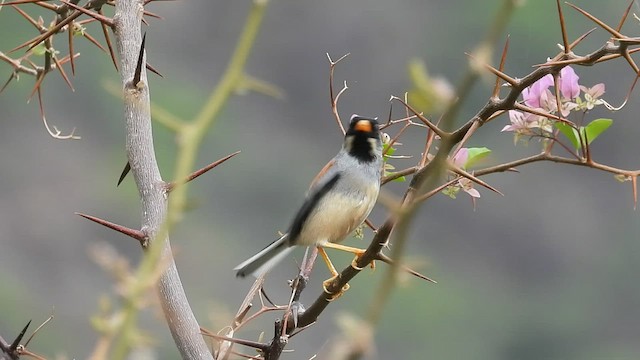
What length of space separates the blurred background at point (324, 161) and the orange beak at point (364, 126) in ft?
22.2

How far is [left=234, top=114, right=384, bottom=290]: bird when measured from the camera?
134 centimetres

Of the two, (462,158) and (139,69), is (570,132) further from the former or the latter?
(139,69)

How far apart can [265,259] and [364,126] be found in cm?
25

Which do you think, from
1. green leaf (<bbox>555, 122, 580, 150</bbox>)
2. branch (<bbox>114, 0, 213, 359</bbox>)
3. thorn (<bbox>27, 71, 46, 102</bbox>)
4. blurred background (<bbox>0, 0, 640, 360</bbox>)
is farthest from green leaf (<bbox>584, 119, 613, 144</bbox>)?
blurred background (<bbox>0, 0, 640, 360</bbox>)

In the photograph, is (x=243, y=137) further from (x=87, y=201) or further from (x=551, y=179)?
(x=551, y=179)

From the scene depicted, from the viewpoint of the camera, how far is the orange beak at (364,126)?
4.74ft

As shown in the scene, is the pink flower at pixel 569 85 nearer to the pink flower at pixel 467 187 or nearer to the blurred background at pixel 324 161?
the pink flower at pixel 467 187

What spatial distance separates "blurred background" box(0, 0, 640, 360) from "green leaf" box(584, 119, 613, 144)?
718 cm

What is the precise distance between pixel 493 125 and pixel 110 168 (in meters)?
3.80

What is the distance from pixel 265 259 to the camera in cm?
131

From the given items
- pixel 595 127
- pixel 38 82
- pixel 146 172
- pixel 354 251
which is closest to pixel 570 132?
pixel 595 127

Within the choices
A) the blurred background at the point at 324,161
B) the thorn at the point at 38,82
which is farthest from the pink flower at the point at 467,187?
the blurred background at the point at 324,161

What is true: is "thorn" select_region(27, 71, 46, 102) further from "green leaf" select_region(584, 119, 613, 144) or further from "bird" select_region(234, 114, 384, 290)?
"green leaf" select_region(584, 119, 613, 144)

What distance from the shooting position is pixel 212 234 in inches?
371
